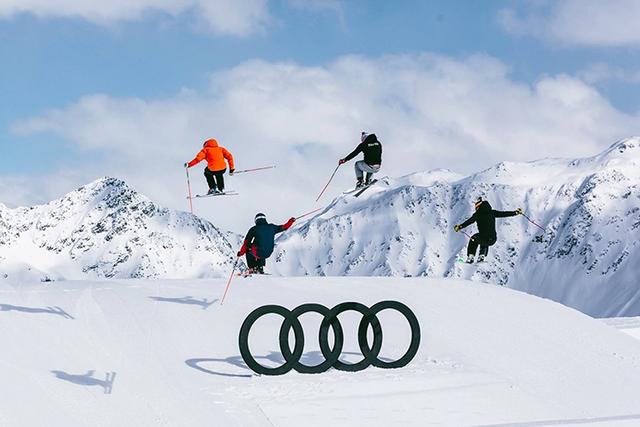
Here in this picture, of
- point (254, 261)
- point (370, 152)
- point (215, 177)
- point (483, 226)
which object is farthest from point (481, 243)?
point (215, 177)

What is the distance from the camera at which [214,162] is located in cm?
2314

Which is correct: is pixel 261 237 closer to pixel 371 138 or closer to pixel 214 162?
pixel 214 162

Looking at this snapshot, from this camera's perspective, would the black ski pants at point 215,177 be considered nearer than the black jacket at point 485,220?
Yes

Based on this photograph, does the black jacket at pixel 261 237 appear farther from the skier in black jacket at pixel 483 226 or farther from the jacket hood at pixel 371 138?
the skier in black jacket at pixel 483 226

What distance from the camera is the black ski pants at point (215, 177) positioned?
23328 mm

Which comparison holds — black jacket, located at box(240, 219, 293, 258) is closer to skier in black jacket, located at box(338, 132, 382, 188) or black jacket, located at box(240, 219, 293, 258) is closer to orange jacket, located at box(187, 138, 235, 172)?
orange jacket, located at box(187, 138, 235, 172)

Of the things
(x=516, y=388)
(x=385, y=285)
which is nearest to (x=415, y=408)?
(x=516, y=388)

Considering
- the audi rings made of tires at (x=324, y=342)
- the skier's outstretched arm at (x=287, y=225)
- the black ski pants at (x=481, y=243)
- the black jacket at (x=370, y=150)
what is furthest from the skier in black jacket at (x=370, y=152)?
the audi rings made of tires at (x=324, y=342)

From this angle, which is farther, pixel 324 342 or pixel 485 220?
pixel 485 220

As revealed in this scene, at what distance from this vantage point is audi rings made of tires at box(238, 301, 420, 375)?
17406mm

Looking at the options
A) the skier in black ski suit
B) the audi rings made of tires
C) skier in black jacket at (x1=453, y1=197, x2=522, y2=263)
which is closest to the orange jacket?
the skier in black ski suit

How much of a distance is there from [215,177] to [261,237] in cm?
221

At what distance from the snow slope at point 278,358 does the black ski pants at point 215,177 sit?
298 cm

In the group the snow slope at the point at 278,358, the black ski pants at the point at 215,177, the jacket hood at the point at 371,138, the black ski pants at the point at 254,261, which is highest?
the jacket hood at the point at 371,138
